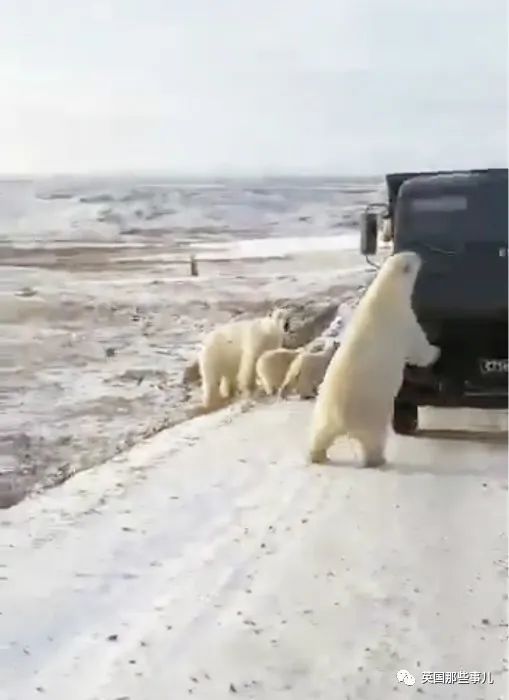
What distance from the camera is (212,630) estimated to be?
2.49ft

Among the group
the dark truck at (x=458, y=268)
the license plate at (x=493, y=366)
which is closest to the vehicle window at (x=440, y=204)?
the dark truck at (x=458, y=268)

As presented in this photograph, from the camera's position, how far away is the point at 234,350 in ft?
2.85

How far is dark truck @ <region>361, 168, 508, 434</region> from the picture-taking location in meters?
0.85

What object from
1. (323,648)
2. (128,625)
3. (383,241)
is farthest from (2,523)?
(383,241)

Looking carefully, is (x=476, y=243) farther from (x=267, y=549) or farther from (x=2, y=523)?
(x=2, y=523)

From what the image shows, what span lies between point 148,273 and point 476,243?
0.26 meters

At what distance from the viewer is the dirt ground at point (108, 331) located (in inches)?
31.7

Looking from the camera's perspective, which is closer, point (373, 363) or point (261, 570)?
point (261, 570)

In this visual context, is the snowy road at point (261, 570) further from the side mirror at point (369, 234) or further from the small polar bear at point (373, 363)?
the side mirror at point (369, 234)

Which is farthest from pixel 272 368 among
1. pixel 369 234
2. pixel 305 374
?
pixel 369 234

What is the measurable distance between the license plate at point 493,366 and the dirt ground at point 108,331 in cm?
13

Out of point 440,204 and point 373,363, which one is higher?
point 440,204

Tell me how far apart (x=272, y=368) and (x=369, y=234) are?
0.13m

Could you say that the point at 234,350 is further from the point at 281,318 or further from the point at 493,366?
the point at 493,366
